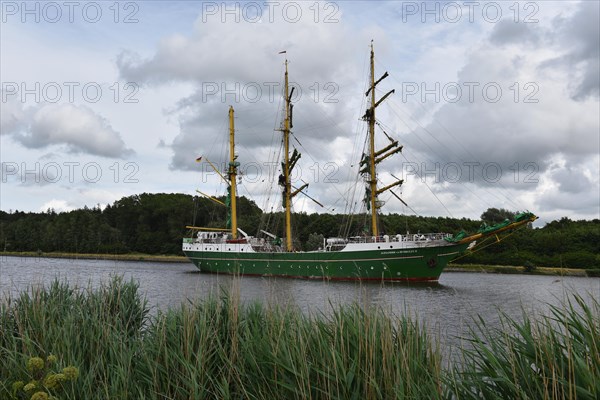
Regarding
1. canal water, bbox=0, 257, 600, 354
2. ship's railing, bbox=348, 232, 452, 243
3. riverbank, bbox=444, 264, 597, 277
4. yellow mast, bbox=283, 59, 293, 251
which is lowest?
riverbank, bbox=444, 264, 597, 277

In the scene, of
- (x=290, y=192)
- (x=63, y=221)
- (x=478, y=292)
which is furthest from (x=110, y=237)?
(x=478, y=292)

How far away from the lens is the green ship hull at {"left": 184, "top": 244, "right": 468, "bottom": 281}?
44.2 m

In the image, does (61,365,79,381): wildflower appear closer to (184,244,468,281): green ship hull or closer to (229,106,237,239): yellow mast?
(184,244,468,281): green ship hull

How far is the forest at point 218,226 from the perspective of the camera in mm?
71888

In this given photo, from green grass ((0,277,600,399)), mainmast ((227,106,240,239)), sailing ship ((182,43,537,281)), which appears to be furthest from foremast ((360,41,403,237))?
green grass ((0,277,600,399))

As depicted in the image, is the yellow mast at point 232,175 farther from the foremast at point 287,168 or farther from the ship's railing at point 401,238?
the ship's railing at point 401,238

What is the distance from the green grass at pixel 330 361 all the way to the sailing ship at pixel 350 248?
29.3 meters

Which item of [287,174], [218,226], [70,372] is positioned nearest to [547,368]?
[70,372]

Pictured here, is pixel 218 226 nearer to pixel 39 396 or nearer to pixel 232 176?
pixel 232 176

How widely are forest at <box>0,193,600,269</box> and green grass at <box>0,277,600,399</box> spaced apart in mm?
55777

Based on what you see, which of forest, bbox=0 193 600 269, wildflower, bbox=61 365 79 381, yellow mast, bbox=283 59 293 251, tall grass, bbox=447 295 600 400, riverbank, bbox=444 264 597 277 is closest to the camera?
tall grass, bbox=447 295 600 400

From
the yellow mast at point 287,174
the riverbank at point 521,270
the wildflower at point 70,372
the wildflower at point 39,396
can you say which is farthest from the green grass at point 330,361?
the riverbank at point 521,270

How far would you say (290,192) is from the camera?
5816 centimetres

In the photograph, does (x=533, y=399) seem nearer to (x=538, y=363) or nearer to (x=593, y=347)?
(x=538, y=363)
